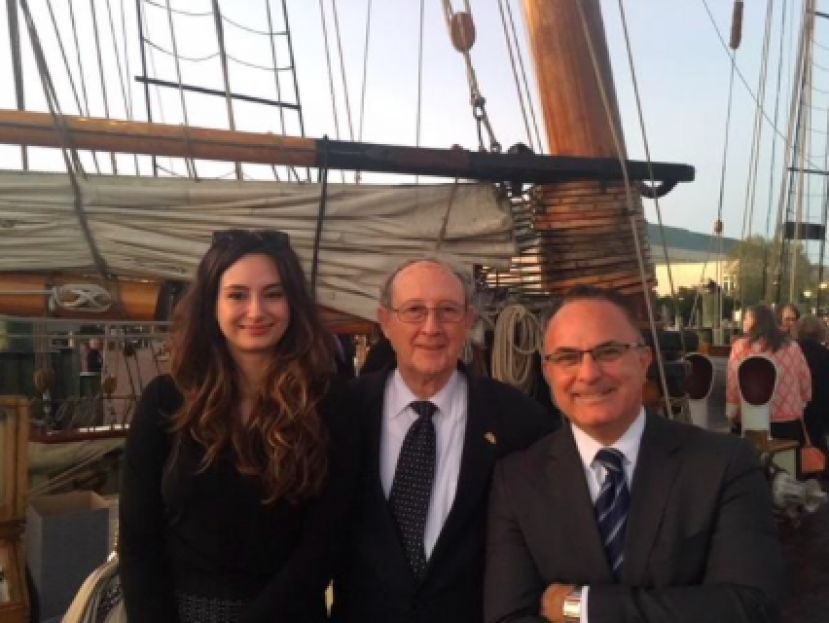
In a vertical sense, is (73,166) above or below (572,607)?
above

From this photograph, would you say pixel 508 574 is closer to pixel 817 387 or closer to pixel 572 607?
pixel 572 607

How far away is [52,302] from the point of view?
2.98m

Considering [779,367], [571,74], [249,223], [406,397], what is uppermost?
[571,74]

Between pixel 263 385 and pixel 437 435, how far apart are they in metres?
0.44

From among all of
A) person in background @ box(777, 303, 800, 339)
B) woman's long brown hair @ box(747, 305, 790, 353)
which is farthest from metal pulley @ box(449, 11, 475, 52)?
person in background @ box(777, 303, 800, 339)

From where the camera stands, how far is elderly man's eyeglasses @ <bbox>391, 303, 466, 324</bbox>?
1.86 metres

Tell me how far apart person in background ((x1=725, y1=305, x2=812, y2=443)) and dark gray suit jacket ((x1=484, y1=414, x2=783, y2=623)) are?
3983 mm

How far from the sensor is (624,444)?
159 cm

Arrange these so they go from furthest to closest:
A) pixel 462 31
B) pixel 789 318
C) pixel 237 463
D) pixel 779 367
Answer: pixel 789 318 → pixel 779 367 → pixel 462 31 → pixel 237 463

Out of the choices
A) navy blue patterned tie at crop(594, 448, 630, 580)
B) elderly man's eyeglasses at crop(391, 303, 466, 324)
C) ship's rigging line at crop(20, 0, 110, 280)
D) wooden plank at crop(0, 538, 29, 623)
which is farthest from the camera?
ship's rigging line at crop(20, 0, 110, 280)

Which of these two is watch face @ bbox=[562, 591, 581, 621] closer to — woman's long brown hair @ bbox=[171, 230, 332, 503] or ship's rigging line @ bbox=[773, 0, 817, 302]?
woman's long brown hair @ bbox=[171, 230, 332, 503]

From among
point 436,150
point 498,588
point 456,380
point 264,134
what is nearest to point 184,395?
point 456,380

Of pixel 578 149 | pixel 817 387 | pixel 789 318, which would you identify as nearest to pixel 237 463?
pixel 578 149

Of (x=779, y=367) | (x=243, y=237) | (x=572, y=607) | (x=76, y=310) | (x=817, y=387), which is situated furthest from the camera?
(x=817, y=387)
